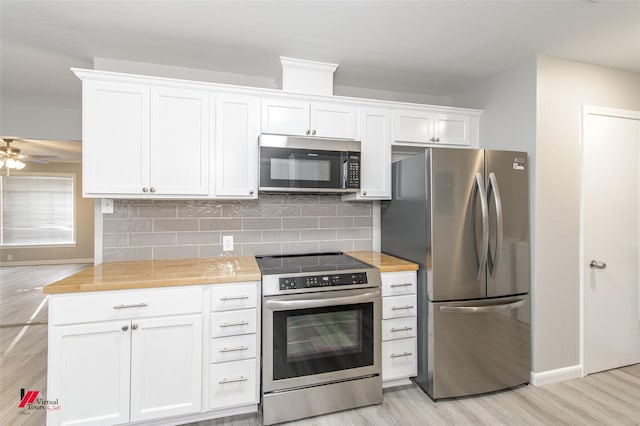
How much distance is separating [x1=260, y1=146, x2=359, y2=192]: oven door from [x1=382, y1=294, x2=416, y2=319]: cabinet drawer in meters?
0.89

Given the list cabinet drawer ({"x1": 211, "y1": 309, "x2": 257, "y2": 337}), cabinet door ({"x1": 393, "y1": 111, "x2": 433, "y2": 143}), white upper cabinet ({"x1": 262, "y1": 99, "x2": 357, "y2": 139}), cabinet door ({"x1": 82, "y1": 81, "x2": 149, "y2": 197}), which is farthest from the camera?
cabinet door ({"x1": 393, "y1": 111, "x2": 433, "y2": 143})

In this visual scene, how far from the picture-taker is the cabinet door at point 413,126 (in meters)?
2.70

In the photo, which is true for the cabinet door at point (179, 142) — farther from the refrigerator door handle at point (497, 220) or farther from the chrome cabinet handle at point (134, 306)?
the refrigerator door handle at point (497, 220)

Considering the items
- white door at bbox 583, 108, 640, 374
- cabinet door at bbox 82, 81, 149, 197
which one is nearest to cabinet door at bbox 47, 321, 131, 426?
cabinet door at bbox 82, 81, 149, 197

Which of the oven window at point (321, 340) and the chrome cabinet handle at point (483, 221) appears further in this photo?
the chrome cabinet handle at point (483, 221)

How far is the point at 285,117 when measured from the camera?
7.95ft

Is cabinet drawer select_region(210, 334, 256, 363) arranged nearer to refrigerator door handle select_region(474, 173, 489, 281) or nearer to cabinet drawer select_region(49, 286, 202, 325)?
cabinet drawer select_region(49, 286, 202, 325)

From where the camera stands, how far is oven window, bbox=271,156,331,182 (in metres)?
2.30

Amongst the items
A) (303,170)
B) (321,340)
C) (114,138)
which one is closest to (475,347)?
(321,340)

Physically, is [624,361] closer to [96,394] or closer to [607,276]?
[607,276]

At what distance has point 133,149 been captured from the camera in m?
2.16

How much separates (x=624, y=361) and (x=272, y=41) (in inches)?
154

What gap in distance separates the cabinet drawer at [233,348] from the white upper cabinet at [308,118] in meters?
1.49

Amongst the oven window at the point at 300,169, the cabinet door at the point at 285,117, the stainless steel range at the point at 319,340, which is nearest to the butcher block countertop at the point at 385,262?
the stainless steel range at the point at 319,340
